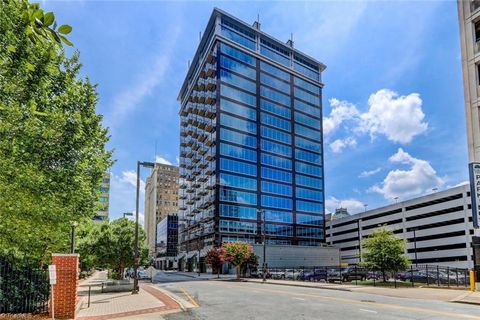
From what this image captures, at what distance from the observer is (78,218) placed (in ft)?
52.6

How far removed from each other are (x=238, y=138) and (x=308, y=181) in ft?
80.4

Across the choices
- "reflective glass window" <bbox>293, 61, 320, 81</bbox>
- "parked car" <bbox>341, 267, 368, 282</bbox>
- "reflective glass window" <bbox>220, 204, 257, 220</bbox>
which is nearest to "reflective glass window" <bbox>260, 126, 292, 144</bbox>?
"reflective glass window" <bbox>220, 204, 257, 220</bbox>

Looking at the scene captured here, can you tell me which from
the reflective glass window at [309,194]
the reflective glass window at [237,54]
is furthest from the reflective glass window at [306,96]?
the reflective glass window at [309,194]

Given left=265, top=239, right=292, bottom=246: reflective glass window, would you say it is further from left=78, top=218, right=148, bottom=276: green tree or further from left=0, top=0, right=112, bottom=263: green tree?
left=0, top=0, right=112, bottom=263: green tree

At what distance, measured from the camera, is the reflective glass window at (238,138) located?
88500mm

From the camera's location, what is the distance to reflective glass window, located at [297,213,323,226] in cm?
9931

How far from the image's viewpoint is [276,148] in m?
97.9

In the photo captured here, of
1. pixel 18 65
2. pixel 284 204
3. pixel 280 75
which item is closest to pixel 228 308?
pixel 18 65

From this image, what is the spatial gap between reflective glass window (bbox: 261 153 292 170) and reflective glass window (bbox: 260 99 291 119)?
11.3 meters

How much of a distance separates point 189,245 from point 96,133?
307 ft

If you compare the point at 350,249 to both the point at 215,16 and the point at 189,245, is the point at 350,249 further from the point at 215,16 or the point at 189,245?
the point at 215,16

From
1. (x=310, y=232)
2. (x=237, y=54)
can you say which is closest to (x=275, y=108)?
(x=237, y=54)

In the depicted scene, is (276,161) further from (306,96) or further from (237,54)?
(237,54)

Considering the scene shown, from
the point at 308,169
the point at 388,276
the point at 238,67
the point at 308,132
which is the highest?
the point at 238,67
